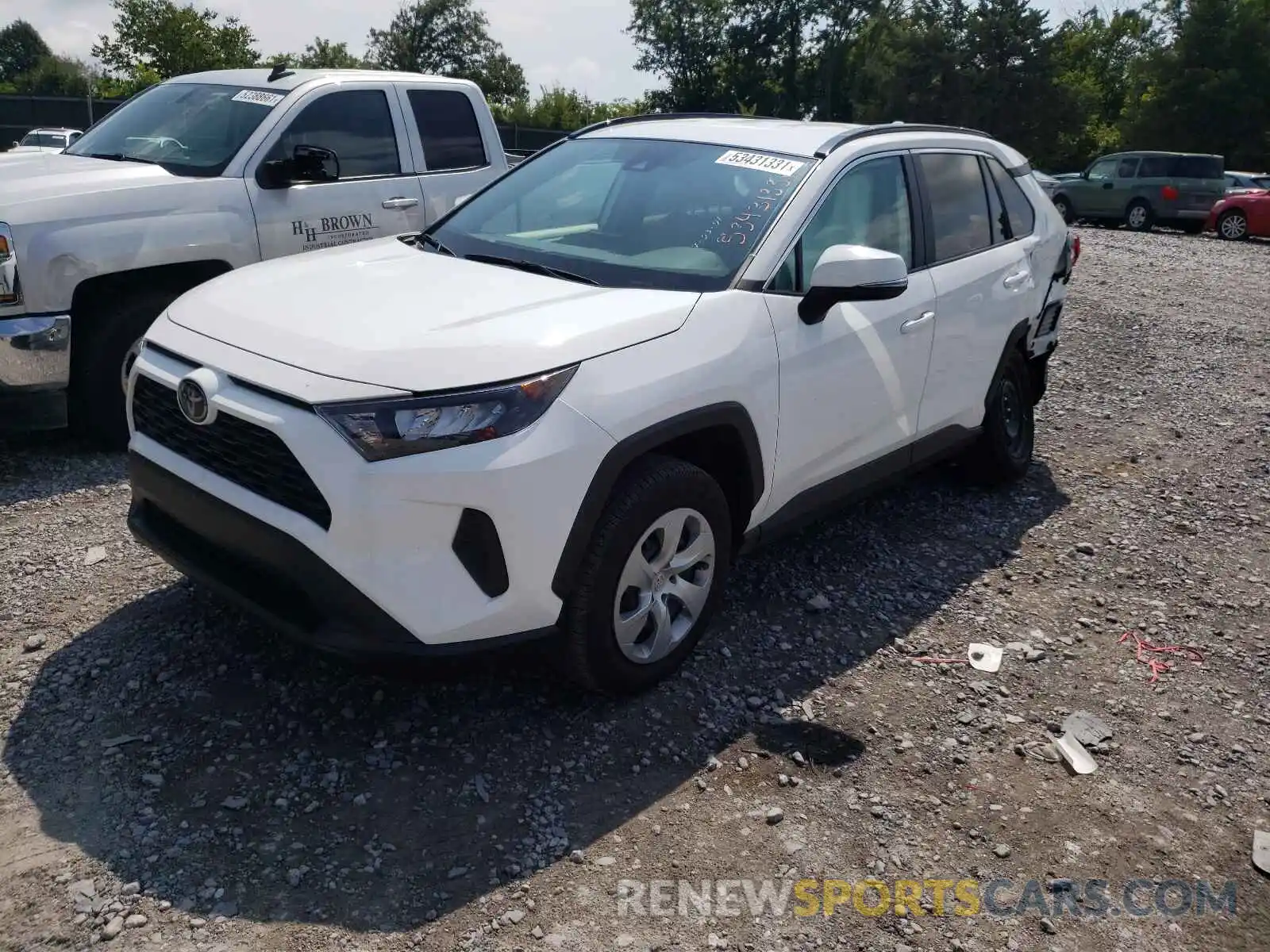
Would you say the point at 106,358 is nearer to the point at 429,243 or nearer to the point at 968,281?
the point at 429,243

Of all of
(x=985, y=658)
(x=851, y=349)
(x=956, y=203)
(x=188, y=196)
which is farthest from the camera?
(x=188, y=196)

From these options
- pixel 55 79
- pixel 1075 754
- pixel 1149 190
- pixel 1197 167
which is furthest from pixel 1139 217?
pixel 55 79

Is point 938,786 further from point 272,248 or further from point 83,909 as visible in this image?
point 272,248

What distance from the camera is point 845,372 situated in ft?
12.8

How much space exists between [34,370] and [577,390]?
3.28 m

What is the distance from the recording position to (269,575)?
2994mm

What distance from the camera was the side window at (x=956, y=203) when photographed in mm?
4598

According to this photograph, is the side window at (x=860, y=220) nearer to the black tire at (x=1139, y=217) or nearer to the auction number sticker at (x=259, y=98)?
the auction number sticker at (x=259, y=98)

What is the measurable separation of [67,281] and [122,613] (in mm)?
1959

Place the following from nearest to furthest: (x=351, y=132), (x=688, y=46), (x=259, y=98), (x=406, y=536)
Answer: (x=406, y=536) → (x=259, y=98) → (x=351, y=132) → (x=688, y=46)

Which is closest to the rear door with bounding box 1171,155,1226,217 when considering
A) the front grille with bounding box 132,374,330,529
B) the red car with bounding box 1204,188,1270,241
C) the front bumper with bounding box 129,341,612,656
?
the red car with bounding box 1204,188,1270,241

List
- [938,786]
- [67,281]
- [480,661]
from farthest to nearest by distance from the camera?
[67,281], [938,786], [480,661]

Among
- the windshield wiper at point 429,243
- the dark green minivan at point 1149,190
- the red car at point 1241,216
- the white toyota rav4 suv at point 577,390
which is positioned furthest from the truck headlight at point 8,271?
the dark green minivan at point 1149,190

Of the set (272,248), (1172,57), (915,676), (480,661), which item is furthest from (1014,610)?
(1172,57)
